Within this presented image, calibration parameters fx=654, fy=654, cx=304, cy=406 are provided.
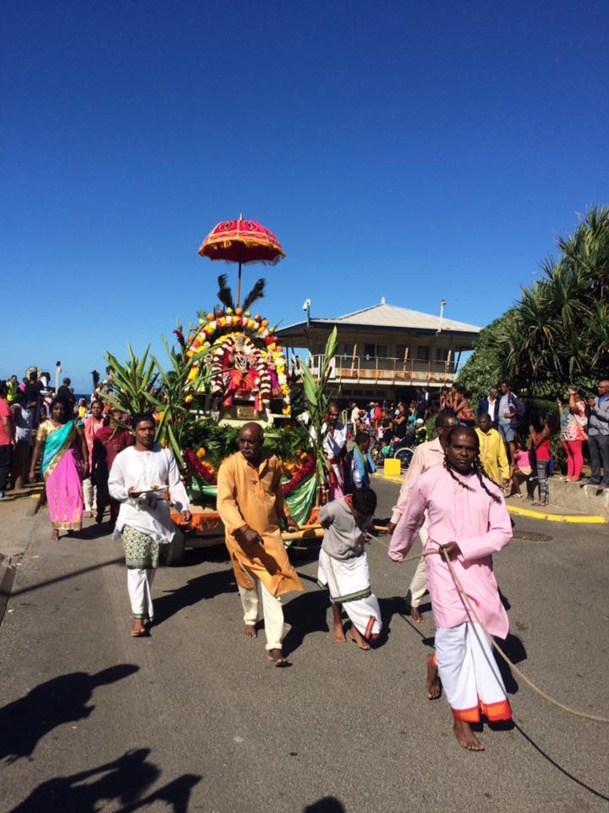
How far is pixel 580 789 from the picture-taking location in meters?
3.25

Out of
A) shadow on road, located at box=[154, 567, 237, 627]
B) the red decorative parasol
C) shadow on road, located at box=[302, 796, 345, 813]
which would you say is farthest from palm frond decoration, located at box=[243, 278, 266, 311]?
shadow on road, located at box=[302, 796, 345, 813]

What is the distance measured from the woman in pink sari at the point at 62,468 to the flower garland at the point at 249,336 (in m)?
2.05

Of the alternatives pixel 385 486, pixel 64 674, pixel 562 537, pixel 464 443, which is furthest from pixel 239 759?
pixel 385 486

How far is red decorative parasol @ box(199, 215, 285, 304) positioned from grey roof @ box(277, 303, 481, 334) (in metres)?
24.2

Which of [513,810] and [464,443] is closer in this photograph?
[513,810]

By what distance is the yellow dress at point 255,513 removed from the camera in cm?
515

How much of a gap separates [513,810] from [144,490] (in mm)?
3520

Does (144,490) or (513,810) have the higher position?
(144,490)

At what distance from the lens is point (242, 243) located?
1027 centimetres

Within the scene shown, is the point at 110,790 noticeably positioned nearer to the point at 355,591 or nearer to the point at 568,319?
the point at 355,591

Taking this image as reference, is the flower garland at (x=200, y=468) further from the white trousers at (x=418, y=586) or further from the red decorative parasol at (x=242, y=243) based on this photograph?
the red decorative parasol at (x=242, y=243)

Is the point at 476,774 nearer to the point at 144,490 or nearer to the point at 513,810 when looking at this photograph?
the point at 513,810

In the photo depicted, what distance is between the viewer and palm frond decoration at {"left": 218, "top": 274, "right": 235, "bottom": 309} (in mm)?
10242

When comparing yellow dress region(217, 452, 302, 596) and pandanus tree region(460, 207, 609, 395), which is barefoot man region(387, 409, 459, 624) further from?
pandanus tree region(460, 207, 609, 395)
